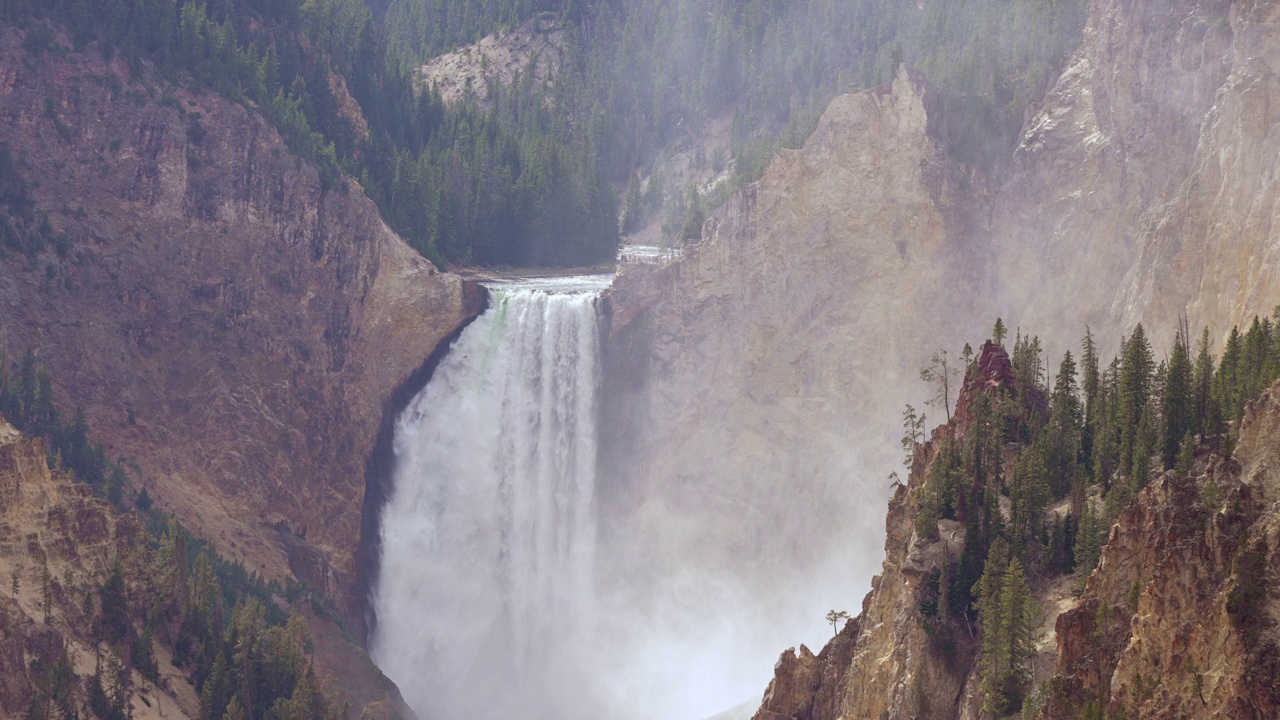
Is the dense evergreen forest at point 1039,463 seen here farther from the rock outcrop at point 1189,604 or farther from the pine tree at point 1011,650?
the rock outcrop at point 1189,604

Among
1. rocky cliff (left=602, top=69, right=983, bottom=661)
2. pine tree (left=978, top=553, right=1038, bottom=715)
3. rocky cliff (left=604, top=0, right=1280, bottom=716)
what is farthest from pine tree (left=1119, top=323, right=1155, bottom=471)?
rocky cliff (left=602, top=69, right=983, bottom=661)

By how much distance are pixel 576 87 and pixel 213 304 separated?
71.1 metres

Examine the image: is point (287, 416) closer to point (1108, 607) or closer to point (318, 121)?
point (318, 121)

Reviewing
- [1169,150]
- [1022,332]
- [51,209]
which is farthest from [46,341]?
[1169,150]

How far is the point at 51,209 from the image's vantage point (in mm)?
114312

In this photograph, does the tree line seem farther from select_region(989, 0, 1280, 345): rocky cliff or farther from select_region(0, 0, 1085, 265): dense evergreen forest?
select_region(989, 0, 1280, 345): rocky cliff

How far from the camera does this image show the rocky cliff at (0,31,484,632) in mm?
112875

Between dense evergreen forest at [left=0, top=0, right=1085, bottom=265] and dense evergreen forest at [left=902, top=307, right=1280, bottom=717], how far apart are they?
3909 centimetres

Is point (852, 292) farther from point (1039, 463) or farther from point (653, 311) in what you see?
point (1039, 463)

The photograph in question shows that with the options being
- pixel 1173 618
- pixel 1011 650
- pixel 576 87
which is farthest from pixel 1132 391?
pixel 576 87

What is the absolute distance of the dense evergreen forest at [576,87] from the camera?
4692 inches

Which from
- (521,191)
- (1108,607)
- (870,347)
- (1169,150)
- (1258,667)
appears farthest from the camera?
(521,191)

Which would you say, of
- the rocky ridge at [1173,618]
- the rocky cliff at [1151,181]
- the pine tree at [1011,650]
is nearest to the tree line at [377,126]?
the rocky cliff at [1151,181]

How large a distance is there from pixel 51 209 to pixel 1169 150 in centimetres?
6640
